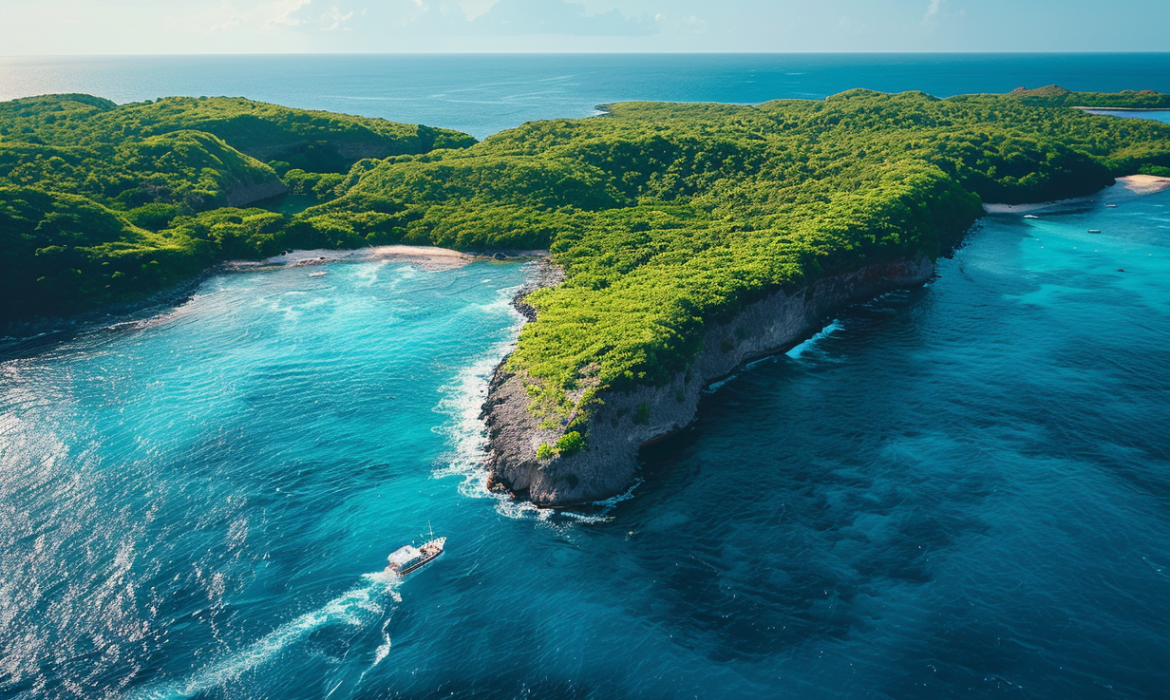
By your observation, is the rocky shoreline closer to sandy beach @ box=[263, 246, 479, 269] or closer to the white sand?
sandy beach @ box=[263, 246, 479, 269]

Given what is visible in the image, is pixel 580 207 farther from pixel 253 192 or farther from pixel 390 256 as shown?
pixel 253 192

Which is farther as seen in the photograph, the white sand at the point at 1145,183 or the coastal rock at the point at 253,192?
the white sand at the point at 1145,183

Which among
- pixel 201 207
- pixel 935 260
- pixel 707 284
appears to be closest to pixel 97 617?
pixel 707 284

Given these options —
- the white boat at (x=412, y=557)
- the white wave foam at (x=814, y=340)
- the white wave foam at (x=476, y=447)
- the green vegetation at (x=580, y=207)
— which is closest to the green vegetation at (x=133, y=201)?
the green vegetation at (x=580, y=207)

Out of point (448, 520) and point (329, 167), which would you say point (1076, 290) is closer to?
point (448, 520)

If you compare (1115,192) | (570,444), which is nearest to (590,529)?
(570,444)

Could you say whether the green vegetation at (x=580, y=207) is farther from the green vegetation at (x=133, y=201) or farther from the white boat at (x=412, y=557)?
the white boat at (x=412, y=557)
